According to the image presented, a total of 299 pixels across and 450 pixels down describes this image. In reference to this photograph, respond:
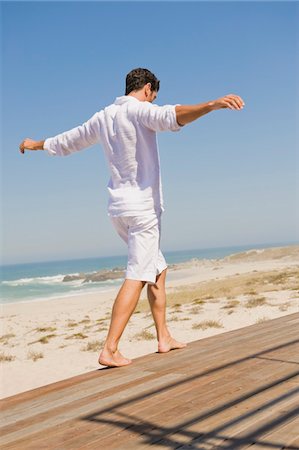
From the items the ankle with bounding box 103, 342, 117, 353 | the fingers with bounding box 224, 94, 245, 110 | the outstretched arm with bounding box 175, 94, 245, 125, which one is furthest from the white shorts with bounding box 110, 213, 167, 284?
the fingers with bounding box 224, 94, 245, 110

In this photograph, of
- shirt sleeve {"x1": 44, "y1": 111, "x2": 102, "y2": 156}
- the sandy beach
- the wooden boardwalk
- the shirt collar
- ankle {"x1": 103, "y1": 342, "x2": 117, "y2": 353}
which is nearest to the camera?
the wooden boardwalk

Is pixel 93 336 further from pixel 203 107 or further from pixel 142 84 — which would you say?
pixel 203 107

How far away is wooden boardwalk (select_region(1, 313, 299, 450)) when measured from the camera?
71.5 inches

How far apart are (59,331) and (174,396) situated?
9.94 metres

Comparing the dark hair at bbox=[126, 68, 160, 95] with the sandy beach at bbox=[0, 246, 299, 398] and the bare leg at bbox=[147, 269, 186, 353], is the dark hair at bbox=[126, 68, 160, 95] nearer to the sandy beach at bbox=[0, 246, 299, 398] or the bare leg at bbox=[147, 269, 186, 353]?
the bare leg at bbox=[147, 269, 186, 353]

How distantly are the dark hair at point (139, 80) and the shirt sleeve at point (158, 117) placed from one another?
241 millimetres

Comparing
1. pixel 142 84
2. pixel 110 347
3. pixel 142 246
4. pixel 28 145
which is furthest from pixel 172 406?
pixel 28 145

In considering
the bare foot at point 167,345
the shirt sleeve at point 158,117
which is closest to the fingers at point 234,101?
the shirt sleeve at point 158,117

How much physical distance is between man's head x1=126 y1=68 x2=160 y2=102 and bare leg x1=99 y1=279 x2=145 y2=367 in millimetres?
1166

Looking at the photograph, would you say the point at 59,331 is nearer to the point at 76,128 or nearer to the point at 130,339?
the point at 130,339

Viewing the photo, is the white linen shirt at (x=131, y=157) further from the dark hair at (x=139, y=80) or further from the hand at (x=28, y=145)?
the hand at (x=28, y=145)

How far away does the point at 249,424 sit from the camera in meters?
1.88

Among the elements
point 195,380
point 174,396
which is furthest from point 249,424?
point 195,380

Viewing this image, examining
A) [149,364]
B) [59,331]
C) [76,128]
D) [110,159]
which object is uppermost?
[76,128]
